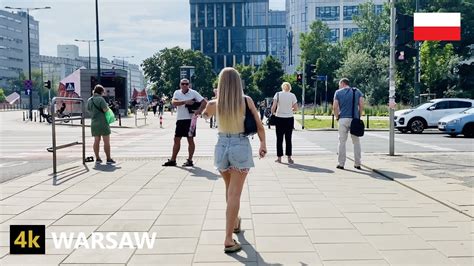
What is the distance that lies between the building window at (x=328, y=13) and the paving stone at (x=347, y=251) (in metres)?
106

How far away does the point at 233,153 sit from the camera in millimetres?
5188

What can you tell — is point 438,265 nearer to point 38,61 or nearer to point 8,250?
point 8,250

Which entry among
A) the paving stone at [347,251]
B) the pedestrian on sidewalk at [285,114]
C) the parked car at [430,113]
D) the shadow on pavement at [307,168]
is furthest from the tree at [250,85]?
the paving stone at [347,251]

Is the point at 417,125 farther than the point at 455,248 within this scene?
Yes

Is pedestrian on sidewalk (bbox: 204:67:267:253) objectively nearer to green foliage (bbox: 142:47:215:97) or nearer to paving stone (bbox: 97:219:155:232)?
paving stone (bbox: 97:219:155:232)

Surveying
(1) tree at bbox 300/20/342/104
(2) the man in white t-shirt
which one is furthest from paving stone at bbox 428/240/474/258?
(1) tree at bbox 300/20/342/104

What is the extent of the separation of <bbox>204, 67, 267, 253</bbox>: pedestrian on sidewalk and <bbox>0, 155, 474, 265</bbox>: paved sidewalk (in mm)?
495

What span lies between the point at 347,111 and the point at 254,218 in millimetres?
5264

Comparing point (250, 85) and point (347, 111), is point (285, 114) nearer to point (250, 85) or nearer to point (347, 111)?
point (347, 111)

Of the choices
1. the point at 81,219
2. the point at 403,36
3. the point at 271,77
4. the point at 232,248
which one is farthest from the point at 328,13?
the point at 232,248

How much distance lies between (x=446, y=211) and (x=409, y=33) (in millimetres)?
7188

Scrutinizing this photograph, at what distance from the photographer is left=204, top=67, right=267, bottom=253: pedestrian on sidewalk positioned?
515cm

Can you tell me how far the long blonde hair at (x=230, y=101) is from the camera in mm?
5148

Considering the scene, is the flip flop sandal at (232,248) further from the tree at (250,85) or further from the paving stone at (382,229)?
the tree at (250,85)
